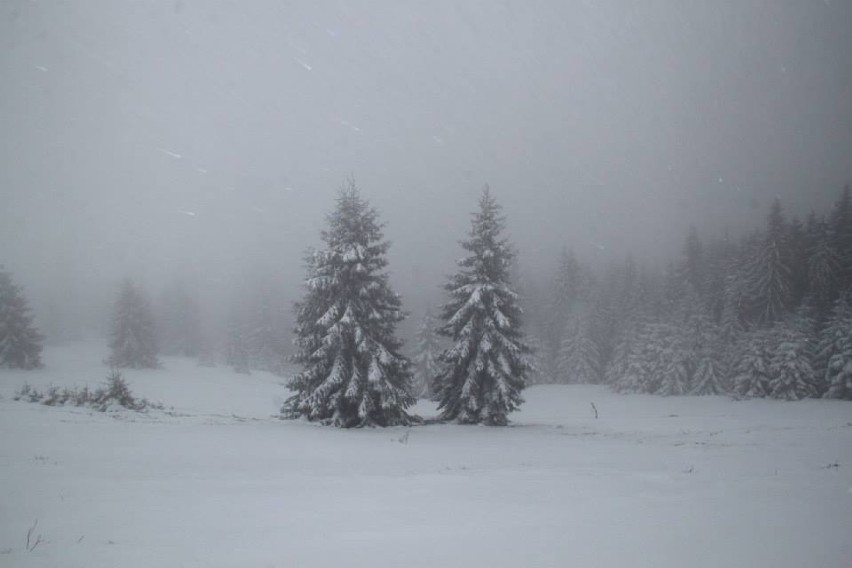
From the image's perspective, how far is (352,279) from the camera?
19547 mm

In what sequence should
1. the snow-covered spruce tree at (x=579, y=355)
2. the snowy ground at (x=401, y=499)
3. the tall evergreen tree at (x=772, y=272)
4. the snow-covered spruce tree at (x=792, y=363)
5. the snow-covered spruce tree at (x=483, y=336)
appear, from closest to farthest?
the snowy ground at (x=401, y=499) → the snow-covered spruce tree at (x=483, y=336) → the snow-covered spruce tree at (x=792, y=363) → the tall evergreen tree at (x=772, y=272) → the snow-covered spruce tree at (x=579, y=355)

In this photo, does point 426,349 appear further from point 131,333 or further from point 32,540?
point 32,540

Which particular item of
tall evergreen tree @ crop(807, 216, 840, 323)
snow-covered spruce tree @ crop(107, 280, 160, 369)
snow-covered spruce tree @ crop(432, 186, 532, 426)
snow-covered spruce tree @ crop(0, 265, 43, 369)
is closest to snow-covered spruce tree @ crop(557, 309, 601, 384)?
tall evergreen tree @ crop(807, 216, 840, 323)

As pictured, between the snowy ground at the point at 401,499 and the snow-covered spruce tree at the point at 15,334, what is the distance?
29.2 metres

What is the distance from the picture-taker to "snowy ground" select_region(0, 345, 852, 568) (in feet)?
15.3

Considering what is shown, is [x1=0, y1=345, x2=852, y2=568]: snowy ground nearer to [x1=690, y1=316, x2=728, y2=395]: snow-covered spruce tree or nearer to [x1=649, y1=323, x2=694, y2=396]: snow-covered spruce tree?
[x1=690, y1=316, x2=728, y2=395]: snow-covered spruce tree

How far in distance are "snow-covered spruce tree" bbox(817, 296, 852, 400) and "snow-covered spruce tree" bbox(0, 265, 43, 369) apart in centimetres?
6545

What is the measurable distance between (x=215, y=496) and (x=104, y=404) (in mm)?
14546

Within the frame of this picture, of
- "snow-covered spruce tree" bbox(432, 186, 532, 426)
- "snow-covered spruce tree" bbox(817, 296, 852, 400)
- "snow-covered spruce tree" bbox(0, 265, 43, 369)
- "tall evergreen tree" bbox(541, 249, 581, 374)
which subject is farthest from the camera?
"tall evergreen tree" bbox(541, 249, 581, 374)

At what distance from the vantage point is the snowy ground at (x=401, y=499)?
15.3 feet

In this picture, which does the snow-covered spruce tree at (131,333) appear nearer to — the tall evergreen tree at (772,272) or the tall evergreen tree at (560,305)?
the tall evergreen tree at (560,305)

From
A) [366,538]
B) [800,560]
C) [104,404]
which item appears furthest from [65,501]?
[104,404]

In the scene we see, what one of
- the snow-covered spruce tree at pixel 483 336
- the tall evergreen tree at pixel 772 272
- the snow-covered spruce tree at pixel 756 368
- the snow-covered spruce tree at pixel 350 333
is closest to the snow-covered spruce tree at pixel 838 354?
the snow-covered spruce tree at pixel 756 368

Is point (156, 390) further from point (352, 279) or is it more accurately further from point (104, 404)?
point (352, 279)
